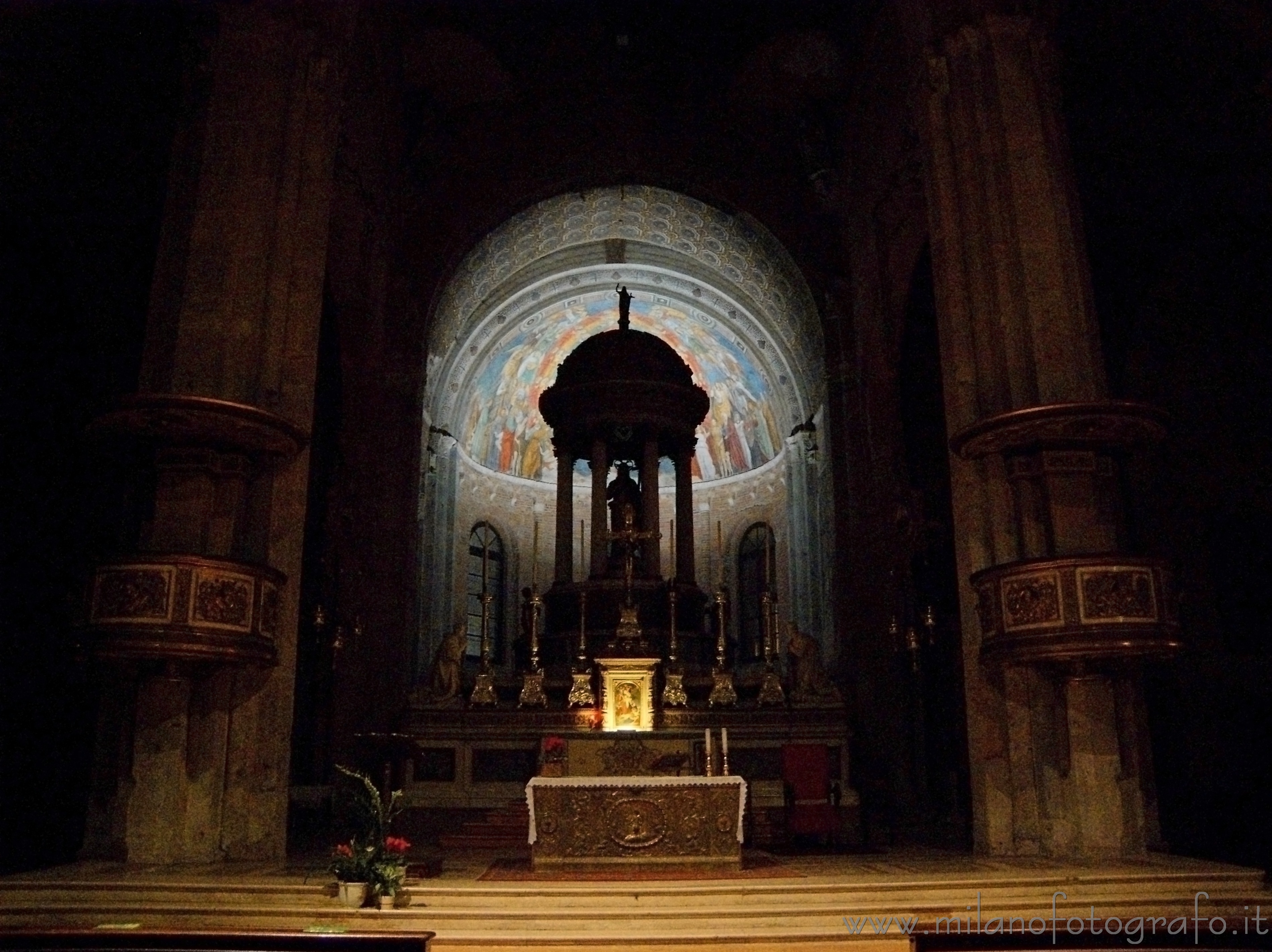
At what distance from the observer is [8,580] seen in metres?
13.0

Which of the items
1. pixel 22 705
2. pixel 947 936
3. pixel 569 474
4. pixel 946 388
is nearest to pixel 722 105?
pixel 569 474

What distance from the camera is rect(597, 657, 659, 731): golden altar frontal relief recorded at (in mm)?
11289

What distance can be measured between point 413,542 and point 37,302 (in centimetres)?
672

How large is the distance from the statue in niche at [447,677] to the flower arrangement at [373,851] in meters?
5.64

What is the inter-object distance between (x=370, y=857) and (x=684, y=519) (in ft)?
Result: 41.5

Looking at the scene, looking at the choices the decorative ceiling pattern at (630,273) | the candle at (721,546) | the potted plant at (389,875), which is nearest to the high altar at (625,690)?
the potted plant at (389,875)

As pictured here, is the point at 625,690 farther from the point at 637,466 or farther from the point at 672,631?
the point at 637,466

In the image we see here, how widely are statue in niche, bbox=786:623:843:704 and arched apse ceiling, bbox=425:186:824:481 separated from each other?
595cm

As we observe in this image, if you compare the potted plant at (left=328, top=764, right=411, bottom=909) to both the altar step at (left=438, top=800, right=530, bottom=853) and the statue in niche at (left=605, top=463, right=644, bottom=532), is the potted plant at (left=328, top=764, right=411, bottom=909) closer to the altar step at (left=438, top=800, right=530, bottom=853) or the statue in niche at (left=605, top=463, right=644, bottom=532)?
the altar step at (left=438, top=800, right=530, bottom=853)

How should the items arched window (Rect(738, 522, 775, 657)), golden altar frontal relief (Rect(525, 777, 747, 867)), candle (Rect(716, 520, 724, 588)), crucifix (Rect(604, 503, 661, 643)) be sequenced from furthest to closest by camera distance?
arched window (Rect(738, 522, 775, 657)), candle (Rect(716, 520, 724, 588)), crucifix (Rect(604, 503, 661, 643)), golden altar frontal relief (Rect(525, 777, 747, 867))

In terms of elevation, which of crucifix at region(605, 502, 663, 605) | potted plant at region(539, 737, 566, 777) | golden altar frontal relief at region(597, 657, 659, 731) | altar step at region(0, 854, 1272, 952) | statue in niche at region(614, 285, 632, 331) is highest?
statue in niche at region(614, 285, 632, 331)

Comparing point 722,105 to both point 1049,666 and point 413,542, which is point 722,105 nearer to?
point 413,542

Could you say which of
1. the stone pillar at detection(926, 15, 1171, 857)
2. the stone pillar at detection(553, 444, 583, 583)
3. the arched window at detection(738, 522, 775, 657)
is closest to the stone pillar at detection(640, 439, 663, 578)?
the stone pillar at detection(553, 444, 583, 583)

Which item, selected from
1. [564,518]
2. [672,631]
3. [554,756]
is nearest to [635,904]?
[554,756]
